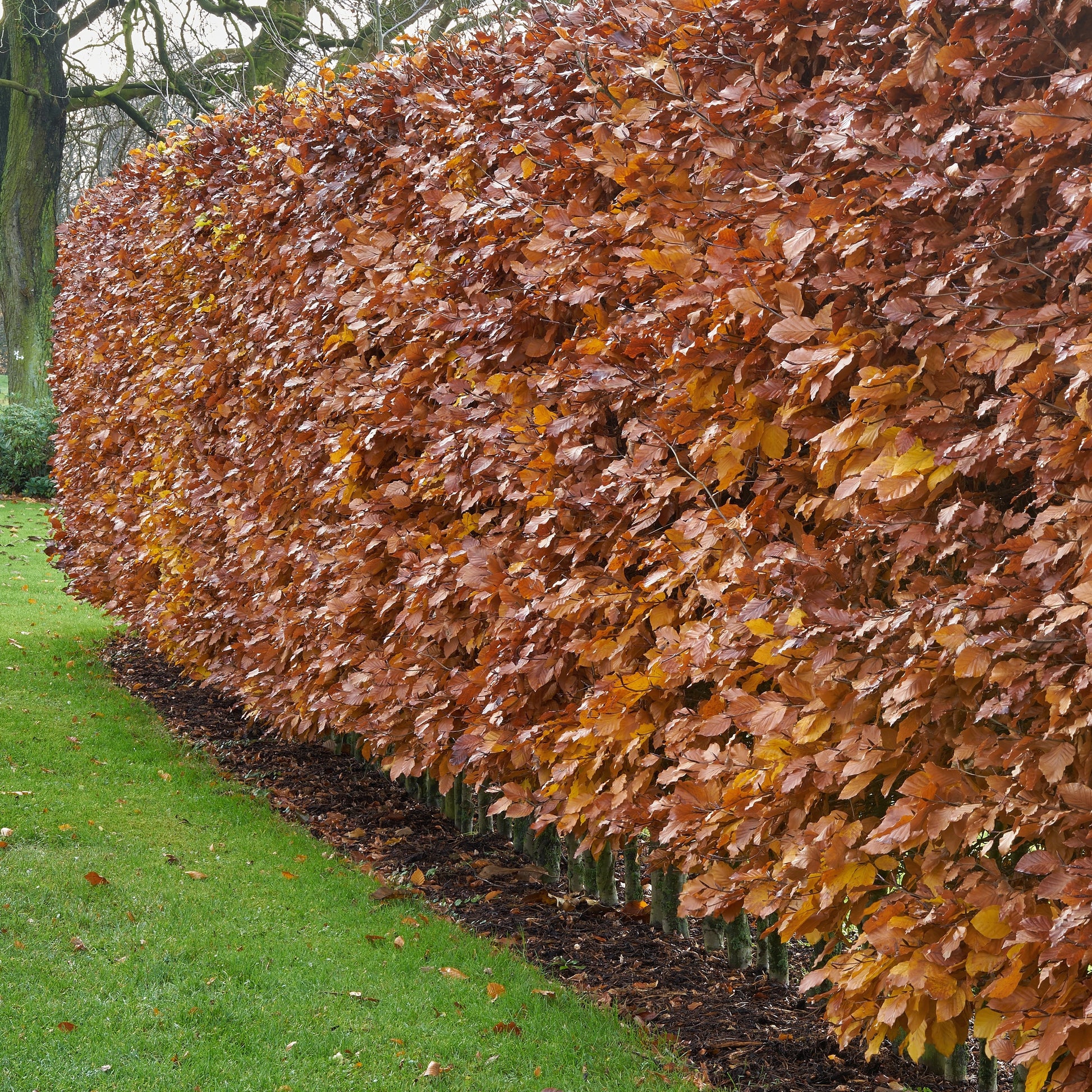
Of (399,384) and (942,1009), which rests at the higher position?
(399,384)

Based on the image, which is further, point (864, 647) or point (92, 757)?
point (92, 757)

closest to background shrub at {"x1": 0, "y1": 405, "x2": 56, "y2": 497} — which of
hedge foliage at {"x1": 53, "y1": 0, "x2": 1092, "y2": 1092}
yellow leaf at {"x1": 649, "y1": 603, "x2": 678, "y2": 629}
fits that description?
hedge foliage at {"x1": 53, "y1": 0, "x2": 1092, "y2": 1092}

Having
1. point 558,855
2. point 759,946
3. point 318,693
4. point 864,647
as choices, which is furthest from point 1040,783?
point 318,693

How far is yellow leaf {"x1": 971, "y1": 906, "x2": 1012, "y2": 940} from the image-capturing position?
230 cm

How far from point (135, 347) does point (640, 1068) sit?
273 inches

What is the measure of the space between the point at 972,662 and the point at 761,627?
2.07 ft

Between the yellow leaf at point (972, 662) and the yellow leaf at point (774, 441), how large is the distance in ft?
2.70

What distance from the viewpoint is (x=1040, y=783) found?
223cm

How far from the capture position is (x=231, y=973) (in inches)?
150

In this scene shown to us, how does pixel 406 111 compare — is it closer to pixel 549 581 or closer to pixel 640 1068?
pixel 549 581

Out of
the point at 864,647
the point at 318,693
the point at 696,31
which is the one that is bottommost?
the point at 318,693

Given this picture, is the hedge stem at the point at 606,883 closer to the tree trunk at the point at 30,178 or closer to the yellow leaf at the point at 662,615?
the yellow leaf at the point at 662,615

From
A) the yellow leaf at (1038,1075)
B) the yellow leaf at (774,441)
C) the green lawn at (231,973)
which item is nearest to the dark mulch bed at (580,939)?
the green lawn at (231,973)

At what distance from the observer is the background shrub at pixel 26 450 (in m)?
18.3
